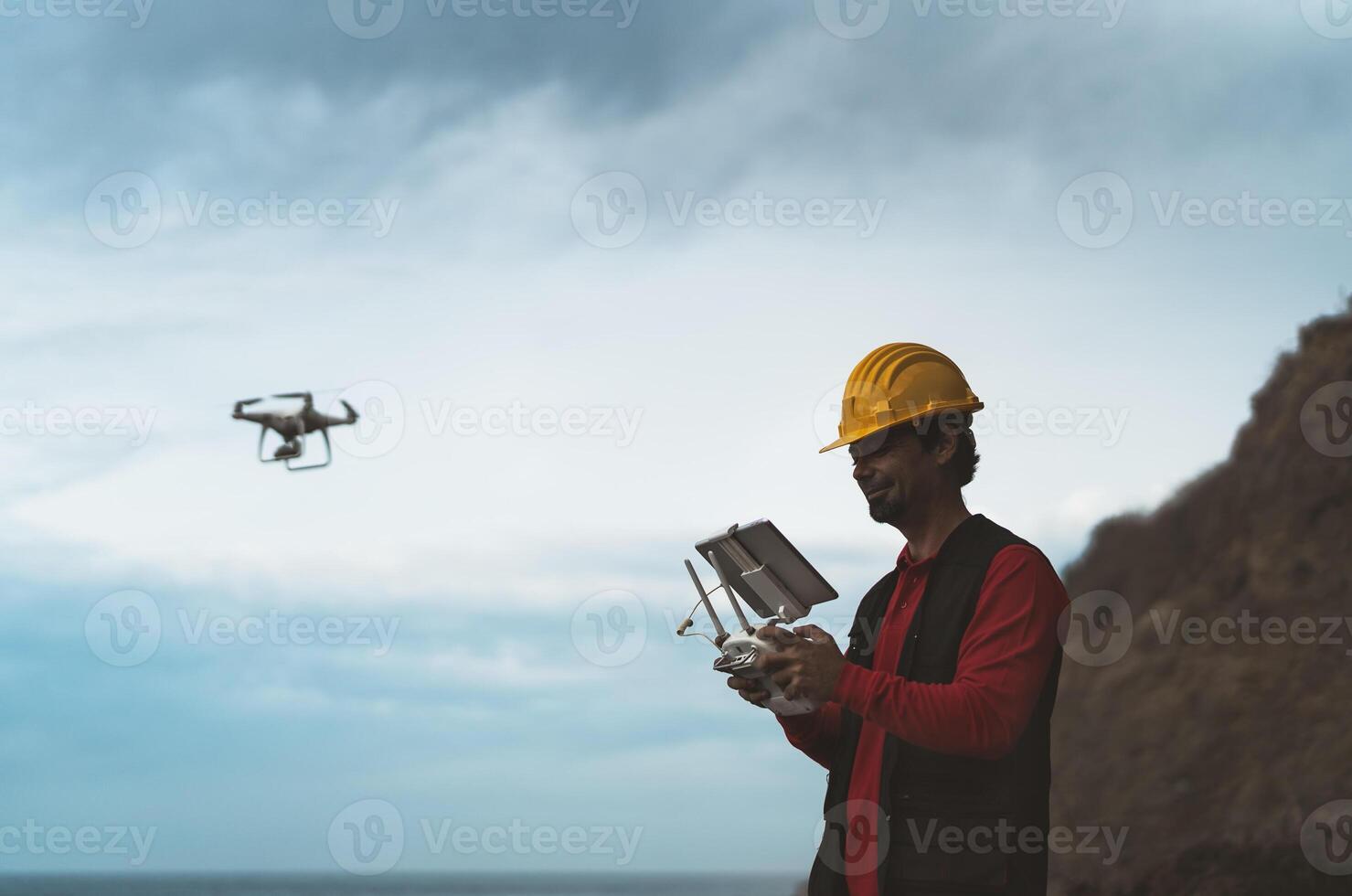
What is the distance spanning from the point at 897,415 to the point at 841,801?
146cm

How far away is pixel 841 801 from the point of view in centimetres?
495

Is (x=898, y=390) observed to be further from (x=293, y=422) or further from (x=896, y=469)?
(x=293, y=422)

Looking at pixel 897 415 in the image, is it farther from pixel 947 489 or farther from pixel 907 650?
pixel 907 650

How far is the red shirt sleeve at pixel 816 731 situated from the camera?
5328 mm

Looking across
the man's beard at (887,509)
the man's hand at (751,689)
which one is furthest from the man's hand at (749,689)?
the man's beard at (887,509)

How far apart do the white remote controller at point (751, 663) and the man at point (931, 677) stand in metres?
0.05

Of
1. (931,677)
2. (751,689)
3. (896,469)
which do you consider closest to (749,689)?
(751,689)

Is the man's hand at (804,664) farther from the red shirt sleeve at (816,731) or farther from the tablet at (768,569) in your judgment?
the red shirt sleeve at (816,731)

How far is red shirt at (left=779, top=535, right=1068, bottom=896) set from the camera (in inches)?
172

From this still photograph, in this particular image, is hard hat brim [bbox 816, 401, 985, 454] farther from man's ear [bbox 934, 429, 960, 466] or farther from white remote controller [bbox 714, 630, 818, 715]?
white remote controller [bbox 714, 630, 818, 715]

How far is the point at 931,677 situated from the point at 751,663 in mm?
664

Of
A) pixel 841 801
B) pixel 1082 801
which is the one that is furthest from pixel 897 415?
pixel 1082 801

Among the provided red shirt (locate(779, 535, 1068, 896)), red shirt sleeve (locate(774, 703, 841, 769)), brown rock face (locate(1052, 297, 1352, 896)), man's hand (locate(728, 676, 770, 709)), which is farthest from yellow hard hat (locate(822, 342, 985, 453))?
brown rock face (locate(1052, 297, 1352, 896))

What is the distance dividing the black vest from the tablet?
0.41m
